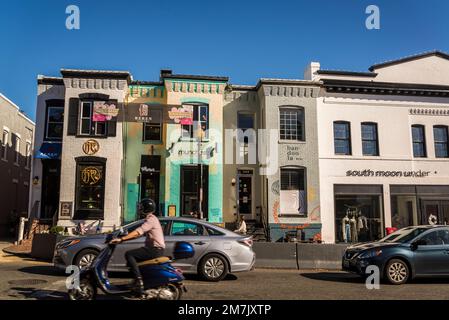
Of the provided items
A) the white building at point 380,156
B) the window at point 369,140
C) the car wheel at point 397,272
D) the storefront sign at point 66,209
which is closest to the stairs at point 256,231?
the white building at point 380,156

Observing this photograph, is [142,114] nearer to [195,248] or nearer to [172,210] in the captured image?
[172,210]

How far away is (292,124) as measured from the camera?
21.5 m

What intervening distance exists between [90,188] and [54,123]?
3964mm

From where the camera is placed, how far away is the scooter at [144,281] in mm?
6766

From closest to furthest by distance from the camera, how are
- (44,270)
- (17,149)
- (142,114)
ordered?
(44,270) < (142,114) < (17,149)

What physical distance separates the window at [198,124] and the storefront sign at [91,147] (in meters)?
4.15

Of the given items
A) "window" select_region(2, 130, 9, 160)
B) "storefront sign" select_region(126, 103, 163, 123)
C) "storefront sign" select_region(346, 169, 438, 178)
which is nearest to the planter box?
"storefront sign" select_region(126, 103, 163, 123)

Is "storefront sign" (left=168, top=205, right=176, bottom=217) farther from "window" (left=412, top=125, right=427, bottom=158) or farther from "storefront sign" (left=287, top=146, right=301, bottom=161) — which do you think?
"window" (left=412, top=125, right=427, bottom=158)

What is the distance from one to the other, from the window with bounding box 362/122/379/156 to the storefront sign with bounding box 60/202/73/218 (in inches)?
589

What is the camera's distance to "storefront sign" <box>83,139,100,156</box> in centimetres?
1972

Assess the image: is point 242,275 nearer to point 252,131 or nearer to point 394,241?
point 394,241

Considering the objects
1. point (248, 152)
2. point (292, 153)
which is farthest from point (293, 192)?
point (248, 152)
